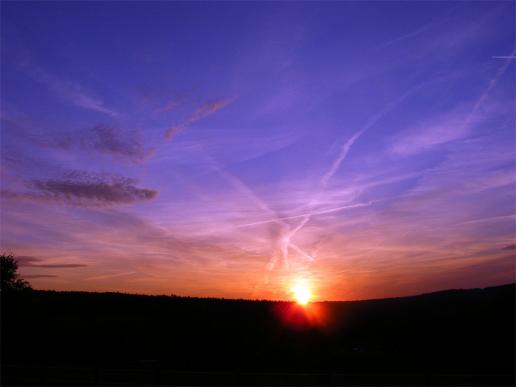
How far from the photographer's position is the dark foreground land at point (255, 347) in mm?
17328

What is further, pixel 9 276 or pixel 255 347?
pixel 9 276

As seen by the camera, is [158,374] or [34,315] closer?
[158,374]

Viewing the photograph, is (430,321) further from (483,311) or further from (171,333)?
(171,333)

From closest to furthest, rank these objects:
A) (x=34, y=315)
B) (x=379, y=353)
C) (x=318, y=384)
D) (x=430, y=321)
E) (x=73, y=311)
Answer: (x=318, y=384), (x=379, y=353), (x=430, y=321), (x=34, y=315), (x=73, y=311)

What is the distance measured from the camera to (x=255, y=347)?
101ft

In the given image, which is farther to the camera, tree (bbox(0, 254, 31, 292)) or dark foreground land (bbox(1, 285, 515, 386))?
tree (bbox(0, 254, 31, 292))

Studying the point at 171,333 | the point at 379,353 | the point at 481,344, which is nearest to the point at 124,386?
the point at 379,353

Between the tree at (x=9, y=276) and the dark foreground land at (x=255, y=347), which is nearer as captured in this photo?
the dark foreground land at (x=255, y=347)

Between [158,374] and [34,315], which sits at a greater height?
[34,315]

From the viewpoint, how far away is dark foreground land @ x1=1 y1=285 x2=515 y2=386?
1733cm

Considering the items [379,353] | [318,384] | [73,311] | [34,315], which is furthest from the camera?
[73,311]

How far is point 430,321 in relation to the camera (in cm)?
3959

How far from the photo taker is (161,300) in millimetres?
64938

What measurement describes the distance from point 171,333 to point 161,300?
97.0 ft
